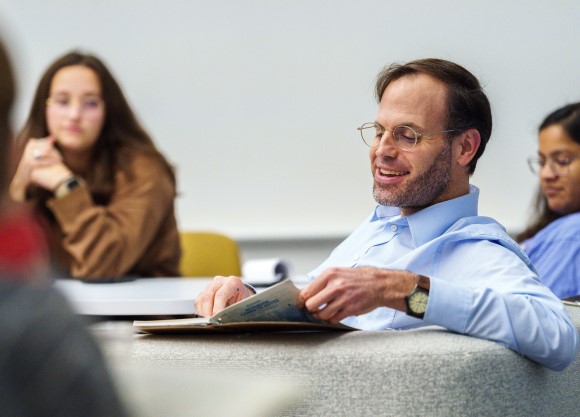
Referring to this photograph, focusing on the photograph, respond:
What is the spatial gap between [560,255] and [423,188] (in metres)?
0.98

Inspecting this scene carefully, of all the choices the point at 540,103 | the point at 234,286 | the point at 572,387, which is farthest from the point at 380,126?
the point at 540,103

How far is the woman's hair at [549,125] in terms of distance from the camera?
10.3 ft

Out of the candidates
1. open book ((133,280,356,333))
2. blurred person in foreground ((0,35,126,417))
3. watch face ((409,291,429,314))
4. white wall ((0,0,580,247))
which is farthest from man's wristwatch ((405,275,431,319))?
white wall ((0,0,580,247))

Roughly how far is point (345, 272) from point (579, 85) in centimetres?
360

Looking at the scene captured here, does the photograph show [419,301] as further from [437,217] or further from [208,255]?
[208,255]

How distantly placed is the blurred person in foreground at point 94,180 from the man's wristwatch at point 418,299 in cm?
195

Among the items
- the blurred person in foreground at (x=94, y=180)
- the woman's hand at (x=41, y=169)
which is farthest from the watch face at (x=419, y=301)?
the woman's hand at (x=41, y=169)

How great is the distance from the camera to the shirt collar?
1.86m

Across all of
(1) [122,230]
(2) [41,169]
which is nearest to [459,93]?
(1) [122,230]

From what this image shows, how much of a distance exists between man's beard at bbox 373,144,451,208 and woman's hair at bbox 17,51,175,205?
1.84 m

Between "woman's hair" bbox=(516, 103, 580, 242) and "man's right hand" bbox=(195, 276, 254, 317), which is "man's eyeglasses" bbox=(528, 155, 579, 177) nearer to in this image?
"woman's hair" bbox=(516, 103, 580, 242)

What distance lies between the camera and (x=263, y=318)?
1.49 metres

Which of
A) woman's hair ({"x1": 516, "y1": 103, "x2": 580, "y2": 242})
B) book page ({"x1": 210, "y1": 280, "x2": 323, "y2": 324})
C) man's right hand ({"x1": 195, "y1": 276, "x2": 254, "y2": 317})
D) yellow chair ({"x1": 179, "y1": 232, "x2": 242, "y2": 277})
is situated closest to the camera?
book page ({"x1": 210, "y1": 280, "x2": 323, "y2": 324})

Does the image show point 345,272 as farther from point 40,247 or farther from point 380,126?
point 40,247
